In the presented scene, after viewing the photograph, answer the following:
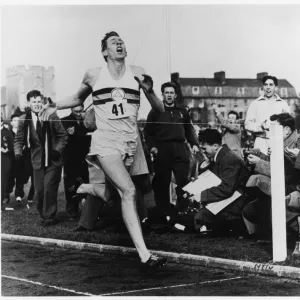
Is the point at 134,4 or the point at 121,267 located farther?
the point at 134,4

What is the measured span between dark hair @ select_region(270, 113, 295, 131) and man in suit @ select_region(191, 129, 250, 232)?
59cm

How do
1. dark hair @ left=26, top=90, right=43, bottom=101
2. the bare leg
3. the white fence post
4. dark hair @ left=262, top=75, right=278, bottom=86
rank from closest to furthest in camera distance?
the white fence post
the bare leg
dark hair @ left=262, top=75, right=278, bottom=86
dark hair @ left=26, top=90, right=43, bottom=101

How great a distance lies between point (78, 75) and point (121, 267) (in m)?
2.20

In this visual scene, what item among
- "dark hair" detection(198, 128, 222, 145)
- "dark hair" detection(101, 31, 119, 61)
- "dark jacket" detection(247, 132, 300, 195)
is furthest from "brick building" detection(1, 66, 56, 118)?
"dark jacket" detection(247, 132, 300, 195)

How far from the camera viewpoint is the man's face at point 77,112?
7.89 m

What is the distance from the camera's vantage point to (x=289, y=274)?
6.22 meters

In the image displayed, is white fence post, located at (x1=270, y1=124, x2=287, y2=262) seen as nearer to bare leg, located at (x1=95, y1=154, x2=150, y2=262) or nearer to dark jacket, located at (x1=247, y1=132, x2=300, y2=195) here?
dark jacket, located at (x1=247, y1=132, x2=300, y2=195)

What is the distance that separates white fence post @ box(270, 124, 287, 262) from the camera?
662 cm

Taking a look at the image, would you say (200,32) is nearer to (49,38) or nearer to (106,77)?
(106,77)

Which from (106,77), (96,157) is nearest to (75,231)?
(96,157)

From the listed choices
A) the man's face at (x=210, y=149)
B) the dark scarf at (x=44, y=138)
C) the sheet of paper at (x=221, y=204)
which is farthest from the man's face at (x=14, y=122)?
the sheet of paper at (x=221, y=204)

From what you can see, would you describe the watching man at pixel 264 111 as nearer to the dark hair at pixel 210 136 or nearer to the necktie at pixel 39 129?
the dark hair at pixel 210 136

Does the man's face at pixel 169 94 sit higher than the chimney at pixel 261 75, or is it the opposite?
the chimney at pixel 261 75

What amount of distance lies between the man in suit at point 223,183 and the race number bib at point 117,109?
960 mm
